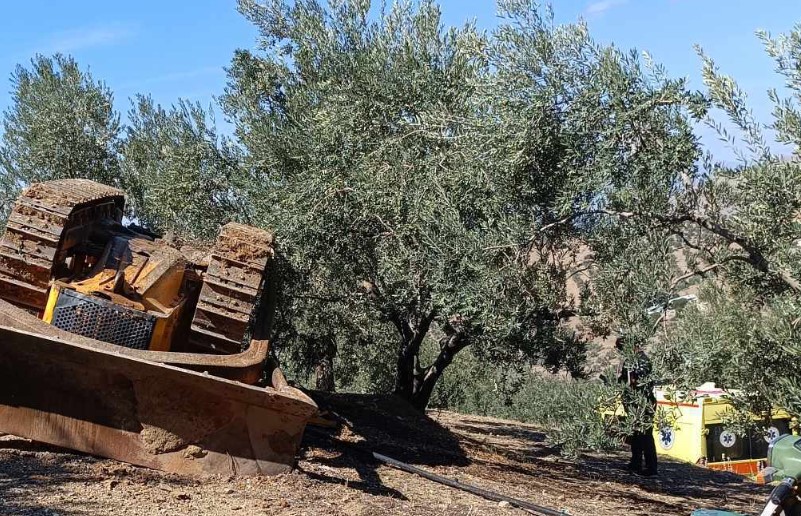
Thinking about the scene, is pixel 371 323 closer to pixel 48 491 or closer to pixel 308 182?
pixel 308 182

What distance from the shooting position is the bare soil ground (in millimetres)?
5688

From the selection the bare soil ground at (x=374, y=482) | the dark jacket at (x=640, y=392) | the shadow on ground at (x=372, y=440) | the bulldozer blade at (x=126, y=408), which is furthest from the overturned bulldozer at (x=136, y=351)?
the dark jacket at (x=640, y=392)

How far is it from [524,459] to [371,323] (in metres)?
3.99

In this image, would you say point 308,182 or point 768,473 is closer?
point 768,473

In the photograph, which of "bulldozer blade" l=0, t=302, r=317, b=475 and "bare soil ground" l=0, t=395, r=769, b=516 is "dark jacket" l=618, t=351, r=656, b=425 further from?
"bulldozer blade" l=0, t=302, r=317, b=475

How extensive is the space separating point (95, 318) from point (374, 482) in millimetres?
2658

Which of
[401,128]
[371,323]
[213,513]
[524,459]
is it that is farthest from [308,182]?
[371,323]

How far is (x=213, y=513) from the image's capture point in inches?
220

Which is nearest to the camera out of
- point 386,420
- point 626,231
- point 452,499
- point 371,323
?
point 626,231

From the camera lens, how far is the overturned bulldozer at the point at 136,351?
630 cm

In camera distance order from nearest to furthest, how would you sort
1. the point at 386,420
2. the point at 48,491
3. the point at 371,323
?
1. the point at 48,491
2. the point at 386,420
3. the point at 371,323

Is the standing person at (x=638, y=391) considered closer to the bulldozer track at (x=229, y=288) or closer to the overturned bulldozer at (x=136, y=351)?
the overturned bulldozer at (x=136, y=351)

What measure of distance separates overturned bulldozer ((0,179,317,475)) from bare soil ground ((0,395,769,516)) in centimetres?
23

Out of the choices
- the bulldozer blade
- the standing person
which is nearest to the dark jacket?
→ the standing person
